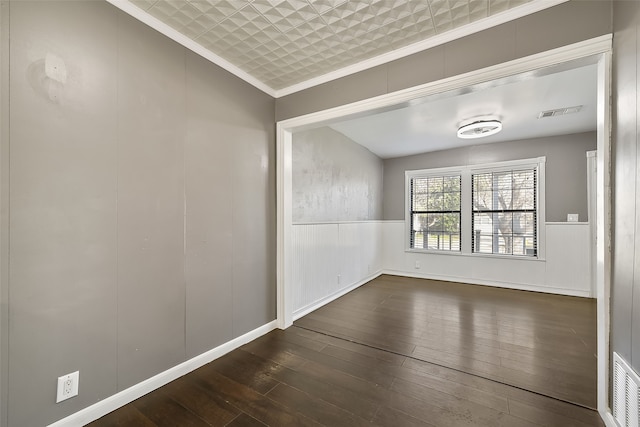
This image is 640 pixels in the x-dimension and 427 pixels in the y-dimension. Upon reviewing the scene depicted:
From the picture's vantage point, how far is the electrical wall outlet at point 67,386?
1387 millimetres

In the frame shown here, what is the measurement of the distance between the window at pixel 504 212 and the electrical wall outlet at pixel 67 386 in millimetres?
5500

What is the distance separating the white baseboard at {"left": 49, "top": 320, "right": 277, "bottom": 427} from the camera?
57.2 inches

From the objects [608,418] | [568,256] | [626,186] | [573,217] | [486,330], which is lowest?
[486,330]

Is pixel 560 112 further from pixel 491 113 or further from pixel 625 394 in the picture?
pixel 625 394

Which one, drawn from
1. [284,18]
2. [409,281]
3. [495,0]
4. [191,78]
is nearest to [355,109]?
[284,18]

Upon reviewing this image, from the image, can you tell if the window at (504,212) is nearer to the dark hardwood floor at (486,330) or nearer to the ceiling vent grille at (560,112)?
the dark hardwood floor at (486,330)

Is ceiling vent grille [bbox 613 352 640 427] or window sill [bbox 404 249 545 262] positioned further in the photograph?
window sill [bbox 404 249 545 262]

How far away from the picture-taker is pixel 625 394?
1272mm

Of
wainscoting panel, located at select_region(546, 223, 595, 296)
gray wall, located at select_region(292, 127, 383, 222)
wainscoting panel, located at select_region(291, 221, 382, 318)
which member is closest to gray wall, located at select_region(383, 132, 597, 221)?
wainscoting panel, located at select_region(546, 223, 595, 296)

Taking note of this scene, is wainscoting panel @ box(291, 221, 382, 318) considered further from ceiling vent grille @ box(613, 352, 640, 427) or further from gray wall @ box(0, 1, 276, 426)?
ceiling vent grille @ box(613, 352, 640, 427)

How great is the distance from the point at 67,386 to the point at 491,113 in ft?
15.7

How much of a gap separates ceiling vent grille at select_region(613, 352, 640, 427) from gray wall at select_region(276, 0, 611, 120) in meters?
1.85

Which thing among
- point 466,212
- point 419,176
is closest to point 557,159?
point 466,212

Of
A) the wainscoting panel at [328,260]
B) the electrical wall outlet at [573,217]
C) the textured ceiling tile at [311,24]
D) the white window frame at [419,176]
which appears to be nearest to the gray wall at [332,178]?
the wainscoting panel at [328,260]
